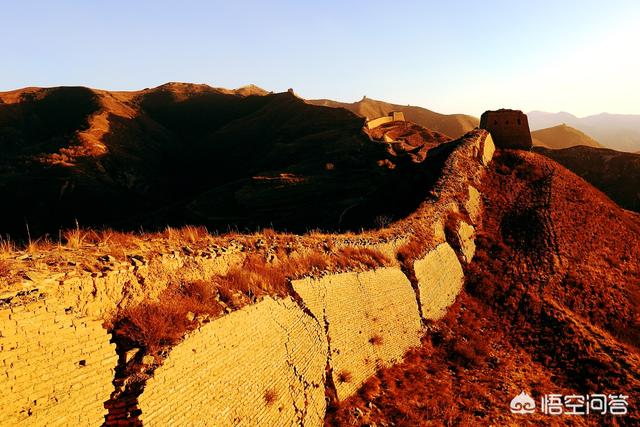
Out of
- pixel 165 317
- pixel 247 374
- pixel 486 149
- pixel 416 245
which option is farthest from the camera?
pixel 486 149

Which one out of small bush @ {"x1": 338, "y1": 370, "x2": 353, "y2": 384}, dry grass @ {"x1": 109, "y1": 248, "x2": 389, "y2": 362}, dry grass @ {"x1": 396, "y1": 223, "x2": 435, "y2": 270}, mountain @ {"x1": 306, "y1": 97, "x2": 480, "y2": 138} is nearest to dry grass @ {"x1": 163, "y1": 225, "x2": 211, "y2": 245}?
dry grass @ {"x1": 109, "y1": 248, "x2": 389, "y2": 362}

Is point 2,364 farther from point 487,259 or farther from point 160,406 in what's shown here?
point 487,259

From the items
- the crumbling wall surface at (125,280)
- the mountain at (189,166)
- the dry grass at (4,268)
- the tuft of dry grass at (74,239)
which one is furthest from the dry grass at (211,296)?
the mountain at (189,166)

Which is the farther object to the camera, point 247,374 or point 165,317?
point 247,374

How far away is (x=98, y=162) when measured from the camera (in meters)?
60.1

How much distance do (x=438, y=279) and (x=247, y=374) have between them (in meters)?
11.4

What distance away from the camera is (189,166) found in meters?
76.1

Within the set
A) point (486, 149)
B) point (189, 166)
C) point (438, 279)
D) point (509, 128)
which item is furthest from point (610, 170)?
point (189, 166)

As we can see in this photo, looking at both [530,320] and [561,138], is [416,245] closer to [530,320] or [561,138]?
[530,320]

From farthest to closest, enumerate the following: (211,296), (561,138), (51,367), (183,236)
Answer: (561,138) → (183,236) → (211,296) → (51,367)

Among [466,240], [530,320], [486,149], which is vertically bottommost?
[530,320]

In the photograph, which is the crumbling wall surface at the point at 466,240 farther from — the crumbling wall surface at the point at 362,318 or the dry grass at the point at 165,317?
the dry grass at the point at 165,317

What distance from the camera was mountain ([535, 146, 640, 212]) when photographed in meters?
48.5

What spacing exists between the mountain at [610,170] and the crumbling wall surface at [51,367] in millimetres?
54621
